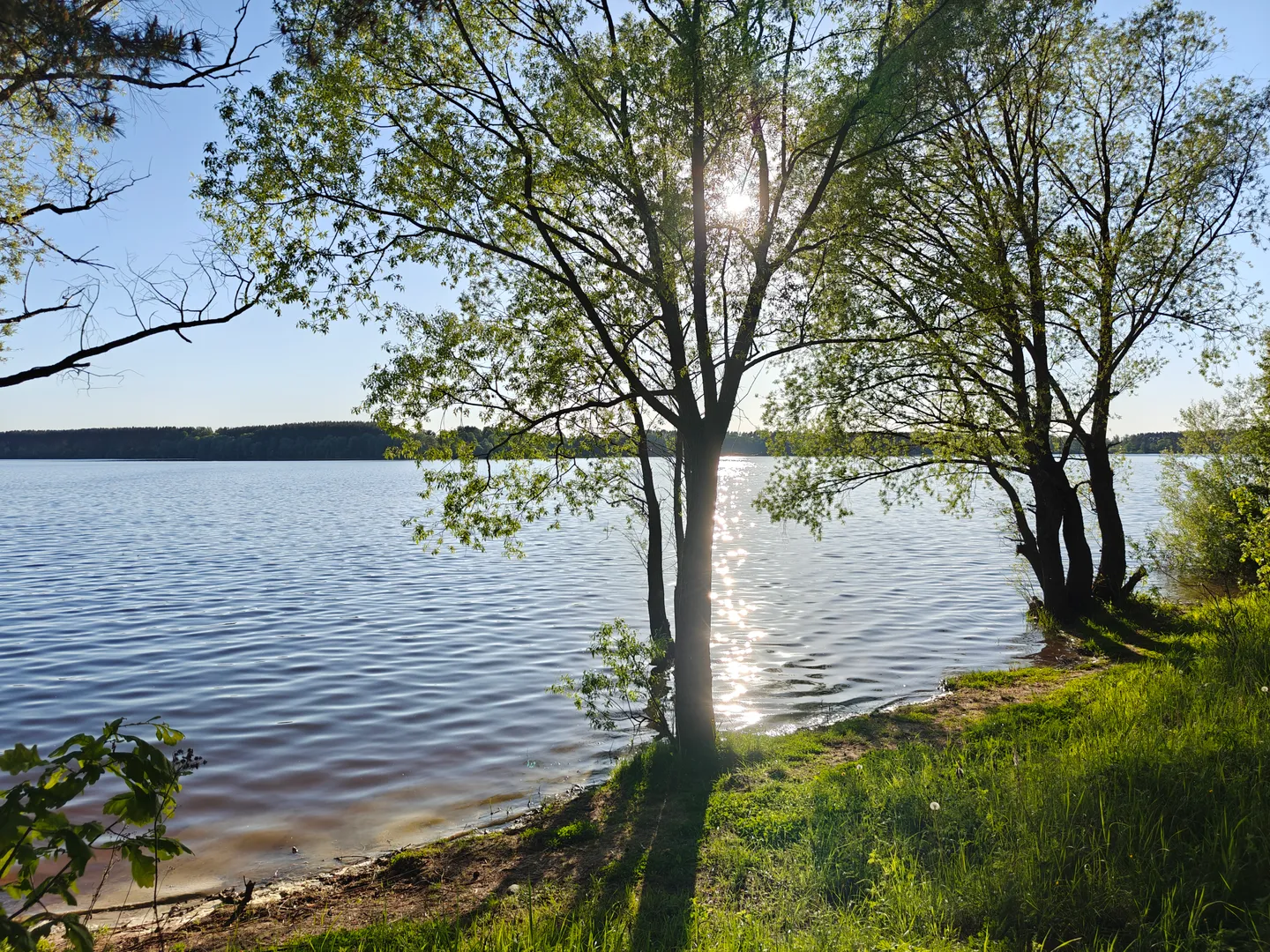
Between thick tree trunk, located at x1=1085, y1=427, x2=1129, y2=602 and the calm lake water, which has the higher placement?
thick tree trunk, located at x1=1085, y1=427, x2=1129, y2=602

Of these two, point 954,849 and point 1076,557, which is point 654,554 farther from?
point 954,849

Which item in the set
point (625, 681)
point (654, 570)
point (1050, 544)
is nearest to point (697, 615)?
point (625, 681)

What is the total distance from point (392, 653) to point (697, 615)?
11147 millimetres

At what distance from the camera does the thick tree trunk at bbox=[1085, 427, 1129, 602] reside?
1947 centimetres

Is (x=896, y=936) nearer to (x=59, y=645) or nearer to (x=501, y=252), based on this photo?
(x=501, y=252)

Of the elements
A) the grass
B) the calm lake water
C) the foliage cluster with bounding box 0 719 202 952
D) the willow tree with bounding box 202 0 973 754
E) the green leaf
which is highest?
the willow tree with bounding box 202 0 973 754

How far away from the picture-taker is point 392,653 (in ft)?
65.5

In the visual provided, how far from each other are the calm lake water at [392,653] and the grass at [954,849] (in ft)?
12.4

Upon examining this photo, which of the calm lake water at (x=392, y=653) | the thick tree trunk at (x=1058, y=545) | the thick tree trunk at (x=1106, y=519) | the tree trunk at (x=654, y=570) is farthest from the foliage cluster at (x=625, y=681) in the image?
the thick tree trunk at (x=1106, y=519)

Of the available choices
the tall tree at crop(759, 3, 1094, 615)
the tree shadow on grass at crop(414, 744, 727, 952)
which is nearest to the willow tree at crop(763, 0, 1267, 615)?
the tall tree at crop(759, 3, 1094, 615)

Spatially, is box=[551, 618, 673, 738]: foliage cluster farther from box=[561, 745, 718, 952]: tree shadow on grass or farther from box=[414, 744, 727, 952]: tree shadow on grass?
box=[414, 744, 727, 952]: tree shadow on grass

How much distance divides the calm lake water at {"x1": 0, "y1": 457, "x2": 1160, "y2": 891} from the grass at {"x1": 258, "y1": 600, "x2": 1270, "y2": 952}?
3771 mm

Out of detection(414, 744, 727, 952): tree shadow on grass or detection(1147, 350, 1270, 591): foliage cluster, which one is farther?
detection(1147, 350, 1270, 591): foliage cluster


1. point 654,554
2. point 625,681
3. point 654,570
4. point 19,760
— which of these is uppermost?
point 19,760
